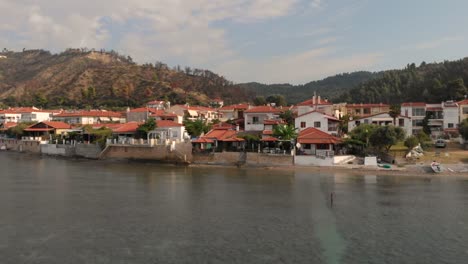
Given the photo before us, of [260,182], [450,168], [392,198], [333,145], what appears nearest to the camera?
[392,198]

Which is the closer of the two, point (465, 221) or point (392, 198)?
point (465, 221)

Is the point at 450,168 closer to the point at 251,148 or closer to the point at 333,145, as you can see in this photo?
the point at 333,145

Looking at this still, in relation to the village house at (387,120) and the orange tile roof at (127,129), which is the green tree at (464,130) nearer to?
the village house at (387,120)

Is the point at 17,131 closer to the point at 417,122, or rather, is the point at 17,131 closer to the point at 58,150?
the point at 58,150

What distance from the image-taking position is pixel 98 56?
191 meters

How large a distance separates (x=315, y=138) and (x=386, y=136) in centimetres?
710

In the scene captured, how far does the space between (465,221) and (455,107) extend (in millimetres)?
39078

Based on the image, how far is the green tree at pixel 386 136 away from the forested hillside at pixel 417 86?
36.2m

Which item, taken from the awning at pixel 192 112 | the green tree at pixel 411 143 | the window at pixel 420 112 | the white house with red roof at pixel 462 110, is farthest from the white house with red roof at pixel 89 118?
the white house with red roof at pixel 462 110

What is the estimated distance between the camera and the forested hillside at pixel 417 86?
73.7 m

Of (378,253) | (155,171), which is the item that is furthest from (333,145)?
(378,253)

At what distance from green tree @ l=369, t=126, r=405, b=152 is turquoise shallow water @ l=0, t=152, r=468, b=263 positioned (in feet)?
17.9

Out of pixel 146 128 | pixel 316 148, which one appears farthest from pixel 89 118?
pixel 316 148

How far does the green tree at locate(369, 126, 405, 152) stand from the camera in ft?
131
